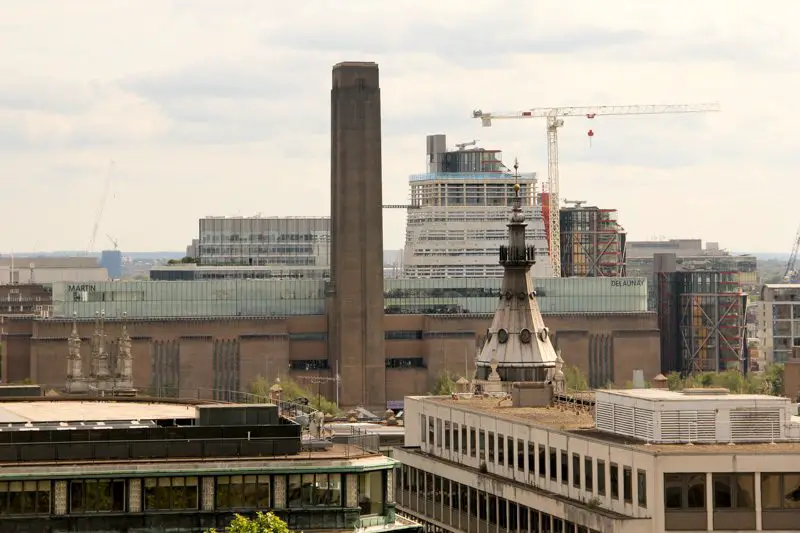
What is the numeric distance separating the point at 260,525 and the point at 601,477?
2352 cm

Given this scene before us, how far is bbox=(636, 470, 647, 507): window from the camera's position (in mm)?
98375

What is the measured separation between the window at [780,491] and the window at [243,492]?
64.6ft

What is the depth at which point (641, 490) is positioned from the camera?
98.8m

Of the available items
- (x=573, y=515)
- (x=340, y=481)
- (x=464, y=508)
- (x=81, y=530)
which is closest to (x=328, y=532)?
(x=340, y=481)

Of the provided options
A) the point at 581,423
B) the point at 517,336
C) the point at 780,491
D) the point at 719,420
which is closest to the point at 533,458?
the point at 581,423

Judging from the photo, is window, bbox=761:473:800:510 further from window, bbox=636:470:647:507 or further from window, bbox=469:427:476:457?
window, bbox=469:427:476:457

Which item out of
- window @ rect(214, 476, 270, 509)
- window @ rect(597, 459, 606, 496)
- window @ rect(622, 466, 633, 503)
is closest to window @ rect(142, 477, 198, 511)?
window @ rect(214, 476, 270, 509)

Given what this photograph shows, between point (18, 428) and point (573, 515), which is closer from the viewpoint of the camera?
point (18, 428)

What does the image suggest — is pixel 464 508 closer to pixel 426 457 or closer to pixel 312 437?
pixel 426 457

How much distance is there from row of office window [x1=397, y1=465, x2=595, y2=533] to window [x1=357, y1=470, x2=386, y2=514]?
502 inches

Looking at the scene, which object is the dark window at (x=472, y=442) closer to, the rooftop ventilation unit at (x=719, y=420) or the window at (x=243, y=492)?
the rooftop ventilation unit at (x=719, y=420)

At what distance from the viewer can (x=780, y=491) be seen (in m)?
97.6

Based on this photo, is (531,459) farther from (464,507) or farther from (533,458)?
(464,507)

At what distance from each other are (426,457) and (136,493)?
44645mm
